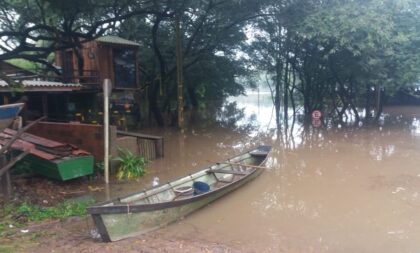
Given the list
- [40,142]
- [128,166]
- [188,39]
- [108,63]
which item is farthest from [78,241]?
[188,39]

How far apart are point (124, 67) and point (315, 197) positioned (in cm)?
1164

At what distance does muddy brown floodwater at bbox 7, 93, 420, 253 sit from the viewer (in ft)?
19.7

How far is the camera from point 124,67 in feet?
56.2

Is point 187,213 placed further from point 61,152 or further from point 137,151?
point 137,151

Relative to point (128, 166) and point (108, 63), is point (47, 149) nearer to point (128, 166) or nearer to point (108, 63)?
point (128, 166)

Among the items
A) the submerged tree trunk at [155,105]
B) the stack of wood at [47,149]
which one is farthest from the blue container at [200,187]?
the submerged tree trunk at [155,105]

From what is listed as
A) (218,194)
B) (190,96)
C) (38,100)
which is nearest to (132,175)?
(218,194)

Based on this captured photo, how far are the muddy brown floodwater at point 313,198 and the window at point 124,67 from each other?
12.0 feet

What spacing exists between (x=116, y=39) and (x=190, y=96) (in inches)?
377

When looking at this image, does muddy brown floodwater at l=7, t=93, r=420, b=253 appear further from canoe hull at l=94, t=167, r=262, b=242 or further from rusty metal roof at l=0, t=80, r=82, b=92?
rusty metal roof at l=0, t=80, r=82, b=92

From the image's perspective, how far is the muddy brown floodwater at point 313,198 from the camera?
19.7ft

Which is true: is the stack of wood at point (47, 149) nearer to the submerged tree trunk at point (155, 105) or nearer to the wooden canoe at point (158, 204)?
the wooden canoe at point (158, 204)

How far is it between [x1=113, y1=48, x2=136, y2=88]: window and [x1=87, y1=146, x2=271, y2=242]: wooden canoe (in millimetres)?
9188

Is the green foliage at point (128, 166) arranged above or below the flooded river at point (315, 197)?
above
